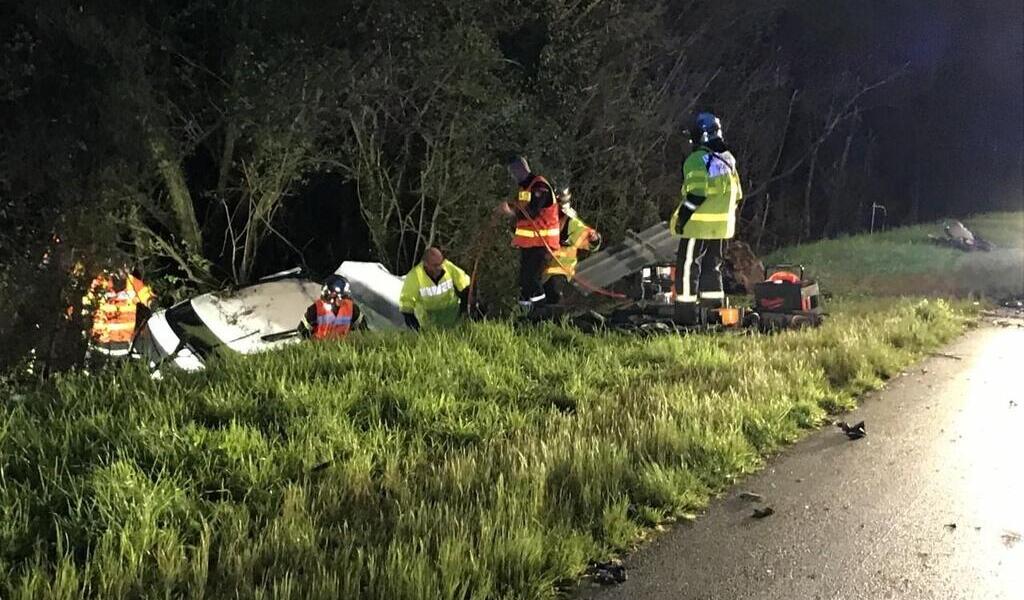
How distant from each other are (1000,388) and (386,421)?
4.67 m

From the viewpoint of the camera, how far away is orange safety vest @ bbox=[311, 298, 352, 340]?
7785 mm

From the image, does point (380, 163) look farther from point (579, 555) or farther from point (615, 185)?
point (579, 555)

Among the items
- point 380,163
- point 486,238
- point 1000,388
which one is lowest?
point 1000,388

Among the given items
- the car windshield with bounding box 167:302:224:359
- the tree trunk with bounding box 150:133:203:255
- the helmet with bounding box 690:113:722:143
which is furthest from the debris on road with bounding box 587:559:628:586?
the tree trunk with bounding box 150:133:203:255

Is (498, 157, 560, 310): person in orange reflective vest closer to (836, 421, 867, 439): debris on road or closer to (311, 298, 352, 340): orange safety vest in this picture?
(311, 298, 352, 340): orange safety vest

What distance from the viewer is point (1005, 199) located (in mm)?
31266

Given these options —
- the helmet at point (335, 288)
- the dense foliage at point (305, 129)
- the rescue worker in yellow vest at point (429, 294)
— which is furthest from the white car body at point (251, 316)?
the dense foliage at point (305, 129)

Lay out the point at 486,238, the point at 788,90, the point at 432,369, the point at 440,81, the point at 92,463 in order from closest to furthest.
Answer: the point at 92,463
the point at 432,369
the point at 440,81
the point at 486,238
the point at 788,90

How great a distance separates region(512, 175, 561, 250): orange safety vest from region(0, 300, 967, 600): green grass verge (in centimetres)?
250

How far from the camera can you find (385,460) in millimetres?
4031

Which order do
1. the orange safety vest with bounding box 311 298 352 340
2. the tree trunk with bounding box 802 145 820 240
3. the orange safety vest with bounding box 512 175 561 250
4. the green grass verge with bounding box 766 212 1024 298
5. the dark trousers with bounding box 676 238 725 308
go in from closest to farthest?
the orange safety vest with bounding box 311 298 352 340
the dark trousers with bounding box 676 238 725 308
the orange safety vest with bounding box 512 175 561 250
the green grass verge with bounding box 766 212 1024 298
the tree trunk with bounding box 802 145 820 240

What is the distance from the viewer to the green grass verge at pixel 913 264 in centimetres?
1255

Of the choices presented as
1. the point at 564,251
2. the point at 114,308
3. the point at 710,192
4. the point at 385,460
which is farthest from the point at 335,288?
the point at 385,460

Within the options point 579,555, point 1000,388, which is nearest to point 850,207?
point 1000,388
